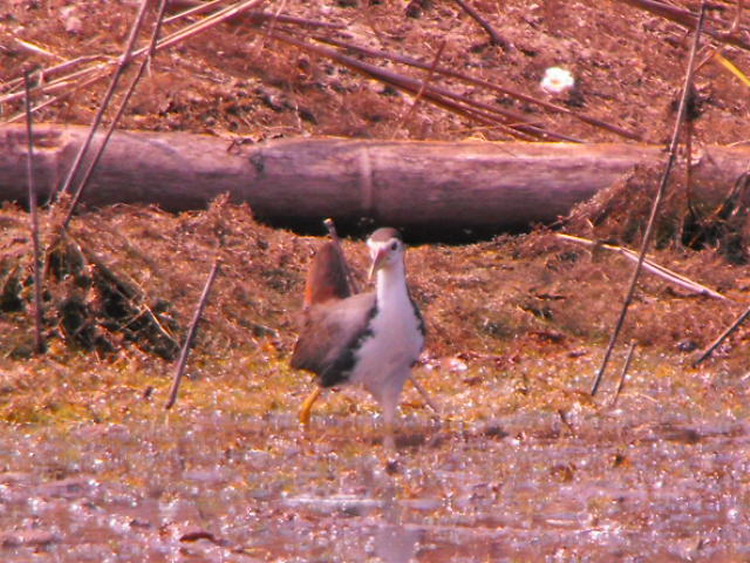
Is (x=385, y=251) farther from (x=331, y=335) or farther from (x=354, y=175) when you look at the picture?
(x=354, y=175)

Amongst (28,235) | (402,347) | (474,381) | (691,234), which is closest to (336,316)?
(402,347)

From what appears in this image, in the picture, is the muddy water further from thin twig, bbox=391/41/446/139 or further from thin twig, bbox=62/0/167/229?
thin twig, bbox=391/41/446/139

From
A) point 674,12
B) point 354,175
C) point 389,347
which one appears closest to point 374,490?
point 389,347

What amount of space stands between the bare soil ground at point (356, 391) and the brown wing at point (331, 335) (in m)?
0.30

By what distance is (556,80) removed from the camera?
41.1ft

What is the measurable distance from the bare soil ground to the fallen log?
15cm

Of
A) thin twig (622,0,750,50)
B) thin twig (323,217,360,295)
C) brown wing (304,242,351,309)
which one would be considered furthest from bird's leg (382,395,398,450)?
thin twig (622,0,750,50)

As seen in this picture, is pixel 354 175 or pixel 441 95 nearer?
pixel 354 175

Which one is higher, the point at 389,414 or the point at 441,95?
the point at 389,414

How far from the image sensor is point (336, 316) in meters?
7.58

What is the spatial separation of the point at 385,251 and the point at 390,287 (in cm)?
16

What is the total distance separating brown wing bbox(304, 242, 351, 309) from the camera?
809cm

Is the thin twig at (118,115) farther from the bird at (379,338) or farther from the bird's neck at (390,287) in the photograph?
the bird's neck at (390,287)

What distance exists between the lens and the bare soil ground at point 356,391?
18.9 ft
